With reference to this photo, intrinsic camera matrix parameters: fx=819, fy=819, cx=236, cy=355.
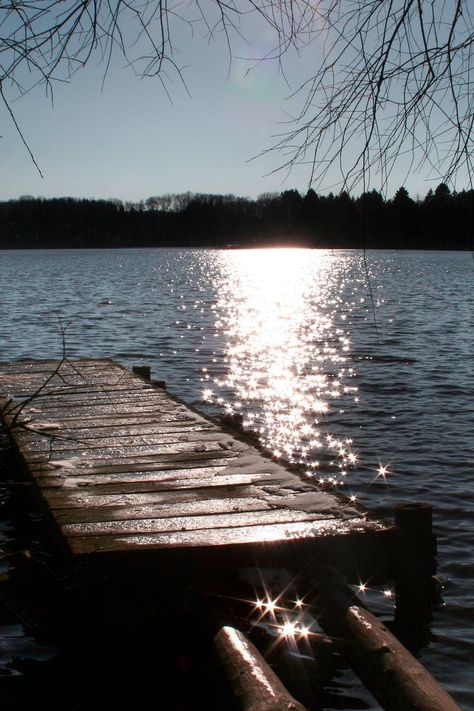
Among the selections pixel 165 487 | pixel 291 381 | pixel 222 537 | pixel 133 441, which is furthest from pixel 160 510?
pixel 291 381

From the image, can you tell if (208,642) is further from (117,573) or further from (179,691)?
(117,573)

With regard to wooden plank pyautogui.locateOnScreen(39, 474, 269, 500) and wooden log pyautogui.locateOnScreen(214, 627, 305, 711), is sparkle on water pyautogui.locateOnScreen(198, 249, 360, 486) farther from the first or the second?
wooden log pyautogui.locateOnScreen(214, 627, 305, 711)

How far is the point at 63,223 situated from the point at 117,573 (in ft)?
612

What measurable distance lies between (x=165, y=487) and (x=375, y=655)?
2.30 meters

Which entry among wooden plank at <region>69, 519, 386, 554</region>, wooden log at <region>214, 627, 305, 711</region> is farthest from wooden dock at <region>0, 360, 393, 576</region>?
wooden log at <region>214, 627, 305, 711</region>

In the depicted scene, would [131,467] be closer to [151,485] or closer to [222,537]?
[151,485]

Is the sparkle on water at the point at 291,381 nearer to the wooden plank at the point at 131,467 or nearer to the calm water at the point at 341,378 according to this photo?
the calm water at the point at 341,378

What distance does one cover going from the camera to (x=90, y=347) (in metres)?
22.5

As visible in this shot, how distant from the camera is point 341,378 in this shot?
17828 millimetres

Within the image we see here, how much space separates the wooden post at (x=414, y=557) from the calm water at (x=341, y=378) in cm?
44

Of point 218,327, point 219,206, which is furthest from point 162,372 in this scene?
point 219,206

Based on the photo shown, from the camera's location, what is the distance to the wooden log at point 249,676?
146 inches

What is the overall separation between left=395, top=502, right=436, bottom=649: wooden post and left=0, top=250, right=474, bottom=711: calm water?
435 millimetres

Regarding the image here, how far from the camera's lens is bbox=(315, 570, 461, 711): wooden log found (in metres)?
3.68
